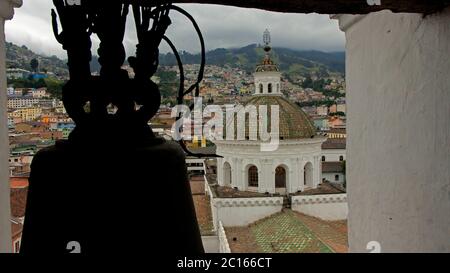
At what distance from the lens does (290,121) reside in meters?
16.7

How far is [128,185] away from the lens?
3.03 ft

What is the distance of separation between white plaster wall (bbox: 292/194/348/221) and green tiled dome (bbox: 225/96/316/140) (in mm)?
2211

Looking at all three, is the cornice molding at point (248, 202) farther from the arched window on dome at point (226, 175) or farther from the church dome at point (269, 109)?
the church dome at point (269, 109)

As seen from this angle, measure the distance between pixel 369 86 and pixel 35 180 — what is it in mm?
1245

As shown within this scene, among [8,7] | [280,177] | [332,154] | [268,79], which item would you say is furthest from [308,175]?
[8,7]

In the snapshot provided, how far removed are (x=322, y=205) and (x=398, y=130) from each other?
50.6 ft

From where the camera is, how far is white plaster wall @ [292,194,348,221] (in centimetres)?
1602

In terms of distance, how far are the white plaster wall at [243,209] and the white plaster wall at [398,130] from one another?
13.9 m

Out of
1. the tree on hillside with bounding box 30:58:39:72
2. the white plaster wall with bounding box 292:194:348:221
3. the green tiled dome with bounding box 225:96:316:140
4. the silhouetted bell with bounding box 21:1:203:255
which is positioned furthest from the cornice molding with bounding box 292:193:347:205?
the silhouetted bell with bounding box 21:1:203:255

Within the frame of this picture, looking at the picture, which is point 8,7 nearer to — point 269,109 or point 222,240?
point 222,240

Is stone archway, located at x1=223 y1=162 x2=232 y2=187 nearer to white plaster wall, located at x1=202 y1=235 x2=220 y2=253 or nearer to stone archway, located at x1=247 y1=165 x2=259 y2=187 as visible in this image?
stone archway, located at x1=247 y1=165 x2=259 y2=187
